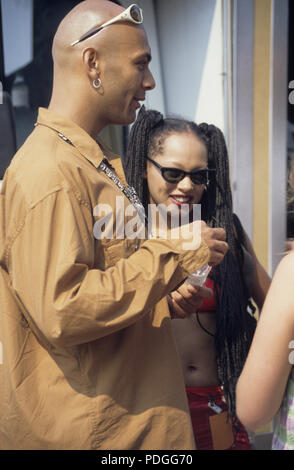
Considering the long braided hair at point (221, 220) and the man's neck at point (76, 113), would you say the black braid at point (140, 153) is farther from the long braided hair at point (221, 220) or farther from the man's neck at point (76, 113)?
the man's neck at point (76, 113)

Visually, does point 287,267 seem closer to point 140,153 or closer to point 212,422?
point 212,422

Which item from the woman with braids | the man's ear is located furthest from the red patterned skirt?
the man's ear

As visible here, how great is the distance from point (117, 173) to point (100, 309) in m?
0.53

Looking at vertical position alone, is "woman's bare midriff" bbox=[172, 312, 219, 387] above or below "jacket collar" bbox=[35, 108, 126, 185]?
below

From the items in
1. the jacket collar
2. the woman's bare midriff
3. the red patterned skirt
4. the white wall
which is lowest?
the red patterned skirt

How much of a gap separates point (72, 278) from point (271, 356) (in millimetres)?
494

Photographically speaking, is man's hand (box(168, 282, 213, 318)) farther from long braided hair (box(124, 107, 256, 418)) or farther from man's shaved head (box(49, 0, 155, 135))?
man's shaved head (box(49, 0, 155, 135))

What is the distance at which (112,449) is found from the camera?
1.30 m

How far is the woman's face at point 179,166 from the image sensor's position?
6.86 feet

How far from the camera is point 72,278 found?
44.8 inches

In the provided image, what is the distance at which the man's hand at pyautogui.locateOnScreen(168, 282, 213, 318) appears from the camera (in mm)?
1593

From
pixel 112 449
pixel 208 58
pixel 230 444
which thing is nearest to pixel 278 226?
pixel 208 58

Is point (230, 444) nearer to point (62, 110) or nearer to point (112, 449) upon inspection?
point (112, 449)

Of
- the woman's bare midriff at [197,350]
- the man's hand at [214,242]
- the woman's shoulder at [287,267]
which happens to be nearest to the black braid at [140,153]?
the woman's bare midriff at [197,350]
